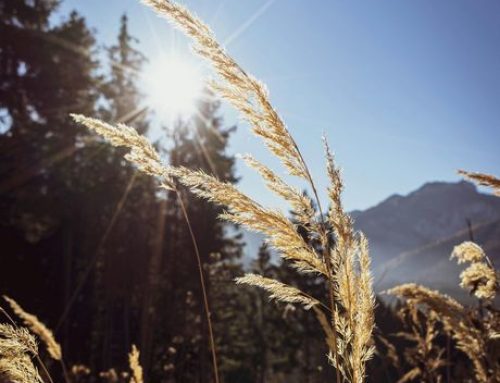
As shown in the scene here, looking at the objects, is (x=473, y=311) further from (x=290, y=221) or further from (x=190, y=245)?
(x=190, y=245)

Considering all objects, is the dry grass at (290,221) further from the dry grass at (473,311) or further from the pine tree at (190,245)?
the pine tree at (190,245)

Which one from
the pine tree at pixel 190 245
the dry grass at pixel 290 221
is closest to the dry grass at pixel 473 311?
the dry grass at pixel 290 221

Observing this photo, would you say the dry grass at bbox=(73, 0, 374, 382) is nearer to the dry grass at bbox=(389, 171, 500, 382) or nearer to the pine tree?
the dry grass at bbox=(389, 171, 500, 382)

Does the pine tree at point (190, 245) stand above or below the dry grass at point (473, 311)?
above

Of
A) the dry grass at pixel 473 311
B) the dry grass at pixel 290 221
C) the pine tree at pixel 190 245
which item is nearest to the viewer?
the dry grass at pixel 290 221

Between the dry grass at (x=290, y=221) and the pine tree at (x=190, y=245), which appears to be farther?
the pine tree at (x=190, y=245)

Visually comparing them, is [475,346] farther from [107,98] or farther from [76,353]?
[107,98]

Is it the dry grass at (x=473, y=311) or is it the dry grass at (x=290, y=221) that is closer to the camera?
A: the dry grass at (x=290, y=221)

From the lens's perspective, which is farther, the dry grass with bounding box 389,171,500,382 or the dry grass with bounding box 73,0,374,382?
the dry grass with bounding box 389,171,500,382

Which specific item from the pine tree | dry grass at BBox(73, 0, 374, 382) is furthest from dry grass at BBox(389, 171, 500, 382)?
the pine tree

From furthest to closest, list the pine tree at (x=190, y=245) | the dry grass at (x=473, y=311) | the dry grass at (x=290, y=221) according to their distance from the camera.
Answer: the pine tree at (x=190, y=245) → the dry grass at (x=473, y=311) → the dry grass at (x=290, y=221)

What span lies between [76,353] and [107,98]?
1664 cm

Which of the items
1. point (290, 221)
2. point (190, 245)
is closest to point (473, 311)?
point (290, 221)

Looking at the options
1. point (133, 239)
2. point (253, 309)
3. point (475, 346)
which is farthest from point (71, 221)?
point (253, 309)
